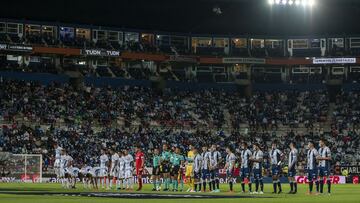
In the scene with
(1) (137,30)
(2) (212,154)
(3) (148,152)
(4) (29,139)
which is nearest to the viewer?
(2) (212,154)

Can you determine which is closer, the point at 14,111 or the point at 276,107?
the point at 14,111

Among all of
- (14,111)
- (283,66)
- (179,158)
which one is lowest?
(179,158)

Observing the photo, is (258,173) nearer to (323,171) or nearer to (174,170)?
Result: (323,171)

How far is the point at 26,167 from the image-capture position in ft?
191

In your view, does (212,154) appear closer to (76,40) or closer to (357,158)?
(357,158)

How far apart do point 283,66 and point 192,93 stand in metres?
13.8

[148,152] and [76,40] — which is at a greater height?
[76,40]

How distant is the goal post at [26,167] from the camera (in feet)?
190

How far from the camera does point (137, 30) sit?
92500 mm

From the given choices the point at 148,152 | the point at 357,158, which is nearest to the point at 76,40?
the point at 148,152

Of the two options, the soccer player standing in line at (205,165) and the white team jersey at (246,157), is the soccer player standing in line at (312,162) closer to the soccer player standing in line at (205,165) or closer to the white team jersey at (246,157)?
the white team jersey at (246,157)

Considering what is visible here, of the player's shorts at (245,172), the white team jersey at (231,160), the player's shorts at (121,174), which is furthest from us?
the player's shorts at (121,174)

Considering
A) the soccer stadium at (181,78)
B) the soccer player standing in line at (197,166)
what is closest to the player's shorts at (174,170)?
the soccer player standing in line at (197,166)

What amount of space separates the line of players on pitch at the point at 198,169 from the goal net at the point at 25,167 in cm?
820
